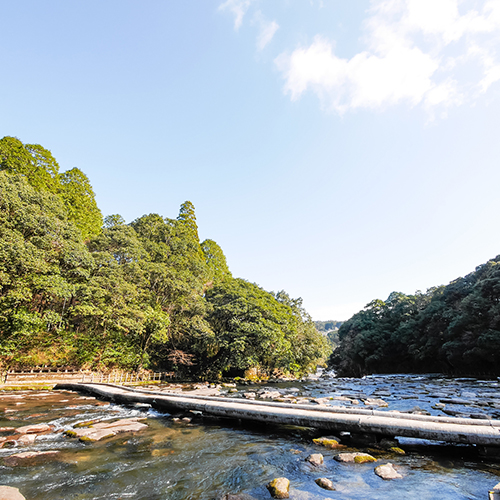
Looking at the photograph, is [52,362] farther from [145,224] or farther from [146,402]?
[145,224]

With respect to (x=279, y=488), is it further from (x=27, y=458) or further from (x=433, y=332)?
(x=433, y=332)

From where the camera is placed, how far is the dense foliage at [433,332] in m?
37.3

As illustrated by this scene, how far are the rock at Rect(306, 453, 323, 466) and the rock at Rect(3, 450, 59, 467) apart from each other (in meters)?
5.38

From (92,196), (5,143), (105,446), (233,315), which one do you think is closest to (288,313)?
(233,315)

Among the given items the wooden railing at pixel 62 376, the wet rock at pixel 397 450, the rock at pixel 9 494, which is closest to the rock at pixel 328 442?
the wet rock at pixel 397 450

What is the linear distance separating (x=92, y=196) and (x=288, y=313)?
3209 centimetres

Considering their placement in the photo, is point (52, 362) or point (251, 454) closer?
point (251, 454)

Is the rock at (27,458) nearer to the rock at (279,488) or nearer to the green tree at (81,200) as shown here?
the rock at (279,488)

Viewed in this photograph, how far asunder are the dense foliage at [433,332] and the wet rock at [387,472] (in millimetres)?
40331

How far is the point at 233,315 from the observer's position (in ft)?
105

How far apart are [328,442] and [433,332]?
50601mm

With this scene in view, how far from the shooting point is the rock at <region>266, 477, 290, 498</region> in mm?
4280

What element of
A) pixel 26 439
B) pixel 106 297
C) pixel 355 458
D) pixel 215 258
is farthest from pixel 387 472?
pixel 215 258

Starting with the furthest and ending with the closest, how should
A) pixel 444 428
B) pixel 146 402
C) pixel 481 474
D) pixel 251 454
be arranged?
1. pixel 146 402
2. pixel 251 454
3. pixel 444 428
4. pixel 481 474
